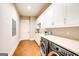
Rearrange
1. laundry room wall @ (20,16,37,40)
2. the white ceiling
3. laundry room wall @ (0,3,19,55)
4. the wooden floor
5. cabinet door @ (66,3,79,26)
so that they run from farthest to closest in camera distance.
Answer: laundry room wall @ (20,16,37,40) → the white ceiling → the wooden floor → laundry room wall @ (0,3,19,55) → cabinet door @ (66,3,79,26)

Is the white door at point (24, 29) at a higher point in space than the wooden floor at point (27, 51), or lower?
higher

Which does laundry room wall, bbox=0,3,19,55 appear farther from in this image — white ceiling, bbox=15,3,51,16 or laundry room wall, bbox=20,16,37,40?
laundry room wall, bbox=20,16,37,40

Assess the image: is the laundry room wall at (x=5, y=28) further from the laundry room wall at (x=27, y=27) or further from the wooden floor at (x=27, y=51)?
the laundry room wall at (x=27, y=27)

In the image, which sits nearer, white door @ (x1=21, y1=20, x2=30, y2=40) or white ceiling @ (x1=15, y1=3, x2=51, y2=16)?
white ceiling @ (x1=15, y1=3, x2=51, y2=16)

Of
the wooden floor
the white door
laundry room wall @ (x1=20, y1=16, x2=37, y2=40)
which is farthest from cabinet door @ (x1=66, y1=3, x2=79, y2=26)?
the white door

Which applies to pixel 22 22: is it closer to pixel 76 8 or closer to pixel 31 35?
pixel 31 35

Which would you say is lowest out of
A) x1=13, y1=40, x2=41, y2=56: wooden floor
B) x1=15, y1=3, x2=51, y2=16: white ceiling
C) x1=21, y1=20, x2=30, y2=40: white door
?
x1=13, y1=40, x2=41, y2=56: wooden floor

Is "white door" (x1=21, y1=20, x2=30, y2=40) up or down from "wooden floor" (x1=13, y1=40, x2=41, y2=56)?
up

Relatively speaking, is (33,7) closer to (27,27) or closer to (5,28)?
(5,28)

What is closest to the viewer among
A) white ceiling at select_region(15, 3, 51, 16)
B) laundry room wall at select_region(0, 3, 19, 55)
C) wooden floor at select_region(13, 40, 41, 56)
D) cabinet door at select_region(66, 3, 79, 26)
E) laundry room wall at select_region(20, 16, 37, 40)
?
cabinet door at select_region(66, 3, 79, 26)

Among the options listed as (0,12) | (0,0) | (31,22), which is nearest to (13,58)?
(0,0)

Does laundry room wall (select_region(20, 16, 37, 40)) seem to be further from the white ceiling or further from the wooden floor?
the wooden floor

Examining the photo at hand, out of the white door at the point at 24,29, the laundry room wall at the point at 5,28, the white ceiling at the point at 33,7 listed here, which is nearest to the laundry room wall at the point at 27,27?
the white door at the point at 24,29

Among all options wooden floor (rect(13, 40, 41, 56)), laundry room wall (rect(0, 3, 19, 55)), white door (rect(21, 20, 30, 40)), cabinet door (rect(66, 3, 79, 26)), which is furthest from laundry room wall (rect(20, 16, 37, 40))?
cabinet door (rect(66, 3, 79, 26))
